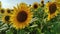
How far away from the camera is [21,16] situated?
1.68 meters

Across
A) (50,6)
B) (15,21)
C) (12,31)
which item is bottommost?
(12,31)

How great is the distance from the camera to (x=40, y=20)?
190cm

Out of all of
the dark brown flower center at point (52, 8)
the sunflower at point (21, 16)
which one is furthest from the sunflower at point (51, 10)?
the sunflower at point (21, 16)

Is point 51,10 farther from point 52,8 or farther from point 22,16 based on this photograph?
point 22,16

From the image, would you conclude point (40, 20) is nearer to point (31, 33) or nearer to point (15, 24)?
point (31, 33)

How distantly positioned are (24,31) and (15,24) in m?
0.10

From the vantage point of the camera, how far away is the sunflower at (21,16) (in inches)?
66.1

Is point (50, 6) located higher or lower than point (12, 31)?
higher

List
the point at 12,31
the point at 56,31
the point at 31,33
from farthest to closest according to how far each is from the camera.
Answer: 1. the point at 12,31
2. the point at 31,33
3. the point at 56,31

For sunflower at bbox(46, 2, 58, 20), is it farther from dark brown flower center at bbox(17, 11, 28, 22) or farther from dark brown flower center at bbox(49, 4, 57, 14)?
dark brown flower center at bbox(17, 11, 28, 22)

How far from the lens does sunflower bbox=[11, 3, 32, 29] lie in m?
1.68

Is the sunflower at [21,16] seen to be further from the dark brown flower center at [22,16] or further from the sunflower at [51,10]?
the sunflower at [51,10]

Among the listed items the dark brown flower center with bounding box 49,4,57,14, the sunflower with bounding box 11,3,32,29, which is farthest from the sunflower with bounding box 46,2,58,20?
the sunflower with bounding box 11,3,32,29

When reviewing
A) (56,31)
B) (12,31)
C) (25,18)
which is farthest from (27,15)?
(56,31)
